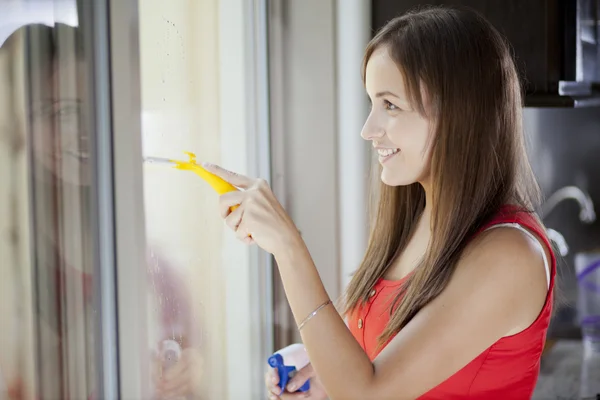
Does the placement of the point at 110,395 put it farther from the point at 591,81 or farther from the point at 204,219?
the point at 591,81

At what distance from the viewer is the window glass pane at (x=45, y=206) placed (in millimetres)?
917

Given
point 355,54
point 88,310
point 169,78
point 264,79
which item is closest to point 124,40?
point 169,78

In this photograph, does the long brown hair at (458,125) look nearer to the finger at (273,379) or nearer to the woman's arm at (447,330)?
the woman's arm at (447,330)

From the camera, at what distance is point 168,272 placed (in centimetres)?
133

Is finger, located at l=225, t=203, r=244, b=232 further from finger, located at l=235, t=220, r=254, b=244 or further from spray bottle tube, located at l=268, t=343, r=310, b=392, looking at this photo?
spray bottle tube, located at l=268, t=343, r=310, b=392

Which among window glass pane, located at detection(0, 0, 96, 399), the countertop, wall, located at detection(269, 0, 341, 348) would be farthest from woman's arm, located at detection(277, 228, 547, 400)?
the countertop

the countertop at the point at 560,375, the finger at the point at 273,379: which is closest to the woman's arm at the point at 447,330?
the finger at the point at 273,379

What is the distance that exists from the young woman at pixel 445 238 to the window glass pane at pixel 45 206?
0.21 metres

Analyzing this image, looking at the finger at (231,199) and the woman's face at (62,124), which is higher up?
the woman's face at (62,124)

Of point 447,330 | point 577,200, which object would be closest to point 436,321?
point 447,330

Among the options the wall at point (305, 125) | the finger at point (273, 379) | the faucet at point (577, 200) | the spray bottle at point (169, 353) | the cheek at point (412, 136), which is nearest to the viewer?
the cheek at point (412, 136)

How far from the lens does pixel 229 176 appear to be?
39.1 inches

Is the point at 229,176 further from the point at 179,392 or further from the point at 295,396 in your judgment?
the point at 179,392

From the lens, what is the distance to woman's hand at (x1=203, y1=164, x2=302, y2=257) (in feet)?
3.18
